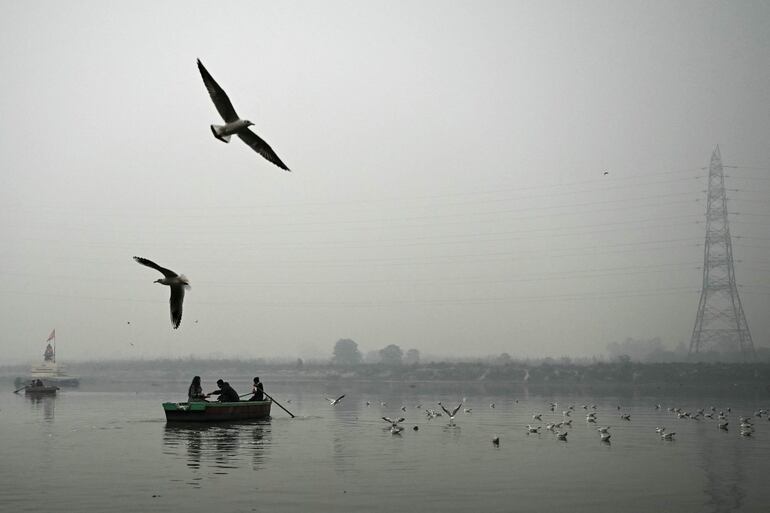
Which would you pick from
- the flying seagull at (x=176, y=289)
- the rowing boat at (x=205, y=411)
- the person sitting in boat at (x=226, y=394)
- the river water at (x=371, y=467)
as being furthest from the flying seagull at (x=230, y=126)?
the person sitting in boat at (x=226, y=394)

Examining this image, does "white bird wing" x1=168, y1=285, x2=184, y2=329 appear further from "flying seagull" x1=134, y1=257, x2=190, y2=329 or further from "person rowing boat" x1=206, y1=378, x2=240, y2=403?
"person rowing boat" x1=206, y1=378, x2=240, y2=403

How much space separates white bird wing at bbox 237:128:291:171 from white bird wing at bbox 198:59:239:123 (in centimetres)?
54

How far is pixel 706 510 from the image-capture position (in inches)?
929

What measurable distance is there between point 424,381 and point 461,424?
4400 inches

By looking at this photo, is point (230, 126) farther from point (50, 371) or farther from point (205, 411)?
point (50, 371)

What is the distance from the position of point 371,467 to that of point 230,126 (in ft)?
48.3

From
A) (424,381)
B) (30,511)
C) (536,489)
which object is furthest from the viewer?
(424,381)

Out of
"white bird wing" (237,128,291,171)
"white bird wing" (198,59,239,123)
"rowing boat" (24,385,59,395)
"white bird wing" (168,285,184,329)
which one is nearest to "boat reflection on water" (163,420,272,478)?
"white bird wing" (168,285,184,329)

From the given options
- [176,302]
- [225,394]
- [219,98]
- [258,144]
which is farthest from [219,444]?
[219,98]

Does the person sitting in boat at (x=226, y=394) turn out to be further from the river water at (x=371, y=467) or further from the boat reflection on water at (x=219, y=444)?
the river water at (x=371, y=467)

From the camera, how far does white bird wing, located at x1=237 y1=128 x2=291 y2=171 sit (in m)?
23.6

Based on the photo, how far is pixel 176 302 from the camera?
2638cm

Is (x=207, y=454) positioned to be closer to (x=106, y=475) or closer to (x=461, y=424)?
(x=106, y=475)

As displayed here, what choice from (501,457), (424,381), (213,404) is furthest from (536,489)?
(424,381)
